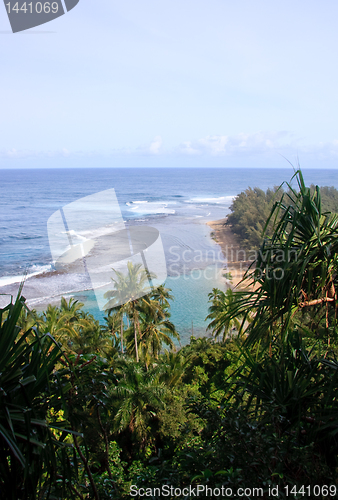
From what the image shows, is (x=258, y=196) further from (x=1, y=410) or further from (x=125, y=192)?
(x=1, y=410)

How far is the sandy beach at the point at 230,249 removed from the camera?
40781 millimetres

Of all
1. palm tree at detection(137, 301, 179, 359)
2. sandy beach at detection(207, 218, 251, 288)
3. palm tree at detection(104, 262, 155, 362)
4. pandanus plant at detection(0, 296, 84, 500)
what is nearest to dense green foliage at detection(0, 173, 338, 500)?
pandanus plant at detection(0, 296, 84, 500)

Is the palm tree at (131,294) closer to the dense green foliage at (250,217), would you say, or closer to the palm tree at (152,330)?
the palm tree at (152,330)

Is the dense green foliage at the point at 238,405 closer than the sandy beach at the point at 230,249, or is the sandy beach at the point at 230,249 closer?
the dense green foliage at the point at 238,405

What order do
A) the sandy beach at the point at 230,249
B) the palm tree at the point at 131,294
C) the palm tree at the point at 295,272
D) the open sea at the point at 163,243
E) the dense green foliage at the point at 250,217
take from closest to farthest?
the palm tree at the point at 295,272 < the palm tree at the point at 131,294 < the open sea at the point at 163,243 < the sandy beach at the point at 230,249 < the dense green foliage at the point at 250,217

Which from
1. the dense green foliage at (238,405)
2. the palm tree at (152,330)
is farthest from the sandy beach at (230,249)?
the dense green foliage at (238,405)

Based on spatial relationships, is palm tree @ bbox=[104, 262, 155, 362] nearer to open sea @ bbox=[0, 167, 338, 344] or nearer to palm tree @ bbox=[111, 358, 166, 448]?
palm tree @ bbox=[111, 358, 166, 448]

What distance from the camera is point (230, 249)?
48844 mm

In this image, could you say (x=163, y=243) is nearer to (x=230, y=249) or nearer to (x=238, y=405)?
(x=230, y=249)

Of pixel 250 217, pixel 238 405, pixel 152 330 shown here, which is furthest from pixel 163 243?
pixel 238 405

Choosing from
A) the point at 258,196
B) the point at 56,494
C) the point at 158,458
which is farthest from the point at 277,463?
the point at 258,196

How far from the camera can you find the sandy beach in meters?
40.8

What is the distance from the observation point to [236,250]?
48594 millimetres

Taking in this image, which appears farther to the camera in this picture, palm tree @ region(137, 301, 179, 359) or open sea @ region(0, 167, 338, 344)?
open sea @ region(0, 167, 338, 344)
